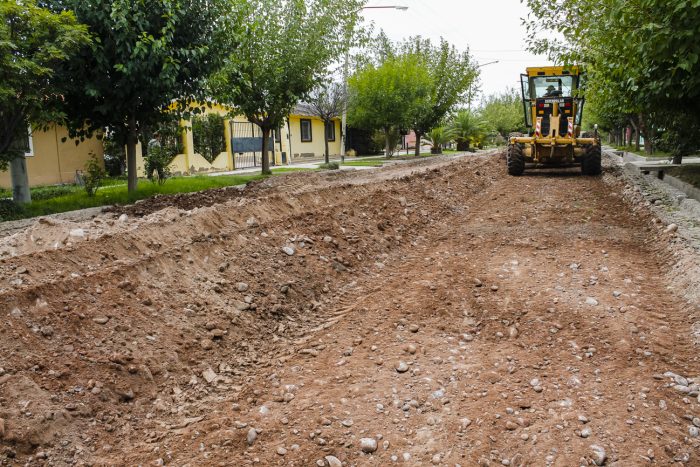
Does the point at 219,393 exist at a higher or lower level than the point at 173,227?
lower

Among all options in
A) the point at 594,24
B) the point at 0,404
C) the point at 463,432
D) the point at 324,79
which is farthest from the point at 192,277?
the point at 324,79

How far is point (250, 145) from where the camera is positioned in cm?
2395

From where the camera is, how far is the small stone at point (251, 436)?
3.13 meters

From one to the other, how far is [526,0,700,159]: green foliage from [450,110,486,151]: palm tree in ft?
88.9

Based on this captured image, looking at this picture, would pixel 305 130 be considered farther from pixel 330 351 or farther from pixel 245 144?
pixel 330 351

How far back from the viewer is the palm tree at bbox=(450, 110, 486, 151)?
43.4 metres

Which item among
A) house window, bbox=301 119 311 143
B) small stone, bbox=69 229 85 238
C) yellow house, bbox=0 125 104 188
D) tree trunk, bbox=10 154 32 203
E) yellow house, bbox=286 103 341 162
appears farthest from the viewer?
house window, bbox=301 119 311 143

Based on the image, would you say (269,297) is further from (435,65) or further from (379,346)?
(435,65)

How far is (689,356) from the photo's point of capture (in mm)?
3955

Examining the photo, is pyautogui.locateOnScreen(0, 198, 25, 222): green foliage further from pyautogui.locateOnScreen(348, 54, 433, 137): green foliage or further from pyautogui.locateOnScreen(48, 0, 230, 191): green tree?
pyautogui.locateOnScreen(348, 54, 433, 137): green foliage

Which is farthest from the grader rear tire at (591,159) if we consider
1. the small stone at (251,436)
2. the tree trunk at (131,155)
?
the small stone at (251,436)

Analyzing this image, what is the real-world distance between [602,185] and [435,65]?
23.1 meters

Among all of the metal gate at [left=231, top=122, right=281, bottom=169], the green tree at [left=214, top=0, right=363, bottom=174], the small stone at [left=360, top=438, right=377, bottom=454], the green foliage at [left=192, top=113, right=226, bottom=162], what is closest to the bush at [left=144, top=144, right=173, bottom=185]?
the green tree at [left=214, top=0, right=363, bottom=174]

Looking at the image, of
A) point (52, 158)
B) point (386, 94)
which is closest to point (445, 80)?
point (386, 94)
